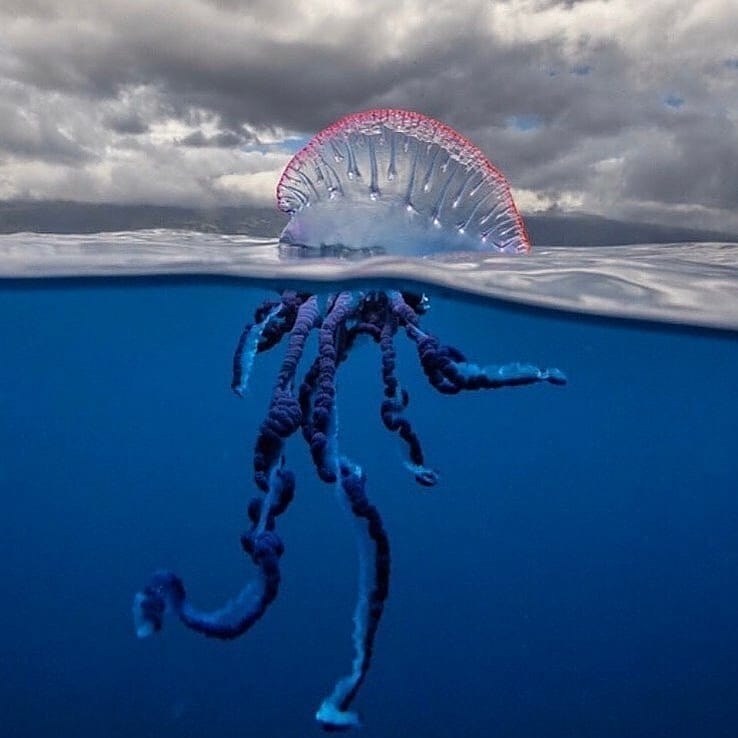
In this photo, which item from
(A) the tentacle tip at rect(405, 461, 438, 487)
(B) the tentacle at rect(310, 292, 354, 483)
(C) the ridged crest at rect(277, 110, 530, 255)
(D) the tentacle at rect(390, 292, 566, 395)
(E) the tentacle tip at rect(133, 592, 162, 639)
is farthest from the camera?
(C) the ridged crest at rect(277, 110, 530, 255)

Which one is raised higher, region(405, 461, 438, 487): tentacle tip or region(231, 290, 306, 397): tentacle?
region(231, 290, 306, 397): tentacle

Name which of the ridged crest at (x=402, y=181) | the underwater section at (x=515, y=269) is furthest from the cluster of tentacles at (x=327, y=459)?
the underwater section at (x=515, y=269)

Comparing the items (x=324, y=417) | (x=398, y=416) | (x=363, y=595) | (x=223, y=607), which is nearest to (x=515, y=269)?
(x=398, y=416)

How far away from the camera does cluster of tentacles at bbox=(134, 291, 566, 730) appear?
237 centimetres

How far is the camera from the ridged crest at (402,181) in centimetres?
382

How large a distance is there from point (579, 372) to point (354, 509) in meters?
9.13

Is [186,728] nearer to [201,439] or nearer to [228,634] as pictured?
[201,439]

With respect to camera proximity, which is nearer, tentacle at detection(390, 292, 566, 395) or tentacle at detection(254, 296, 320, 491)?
tentacle at detection(254, 296, 320, 491)

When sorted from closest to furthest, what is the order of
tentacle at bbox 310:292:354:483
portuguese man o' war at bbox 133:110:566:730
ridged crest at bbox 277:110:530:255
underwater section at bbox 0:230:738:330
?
1. portuguese man o' war at bbox 133:110:566:730
2. tentacle at bbox 310:292:354:483
3. ridged crest at bbox 277:110:530:255
4. underwater section at bbox 0:230:738:330

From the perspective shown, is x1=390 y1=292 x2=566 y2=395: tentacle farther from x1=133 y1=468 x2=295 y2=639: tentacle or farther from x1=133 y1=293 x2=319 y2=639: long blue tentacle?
x1=133 y1=468 x2=295 y2=639: tentacle

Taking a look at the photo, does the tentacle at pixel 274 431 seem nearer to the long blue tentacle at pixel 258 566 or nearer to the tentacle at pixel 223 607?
the long blue tentacle at pixel 258 566

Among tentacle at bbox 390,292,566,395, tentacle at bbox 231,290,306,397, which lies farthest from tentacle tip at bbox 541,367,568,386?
tentacle at bbox 231,290,306,397

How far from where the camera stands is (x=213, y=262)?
6.71 m

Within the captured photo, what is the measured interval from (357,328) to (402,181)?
2.93 ft
